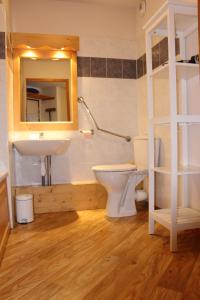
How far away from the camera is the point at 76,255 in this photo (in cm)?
182

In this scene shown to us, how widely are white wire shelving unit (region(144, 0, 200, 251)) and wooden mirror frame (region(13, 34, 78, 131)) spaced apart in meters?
1.18

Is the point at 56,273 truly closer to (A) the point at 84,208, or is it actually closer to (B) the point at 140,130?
(A) the point at 84,208

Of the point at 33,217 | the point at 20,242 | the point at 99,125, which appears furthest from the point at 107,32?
the point at 20,242

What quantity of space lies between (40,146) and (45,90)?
803 mm

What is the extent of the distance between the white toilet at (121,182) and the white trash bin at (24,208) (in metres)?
0.70

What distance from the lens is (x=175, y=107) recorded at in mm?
A: 1820

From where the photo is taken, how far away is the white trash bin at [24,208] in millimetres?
2539

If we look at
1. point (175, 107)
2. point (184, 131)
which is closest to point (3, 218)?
point (175, 107)

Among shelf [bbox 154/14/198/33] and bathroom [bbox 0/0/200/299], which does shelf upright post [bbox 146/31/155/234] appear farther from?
bathroom [bbox 0/0/200/299]

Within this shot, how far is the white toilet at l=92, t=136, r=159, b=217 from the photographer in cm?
254

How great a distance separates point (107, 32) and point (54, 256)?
8.64 feet

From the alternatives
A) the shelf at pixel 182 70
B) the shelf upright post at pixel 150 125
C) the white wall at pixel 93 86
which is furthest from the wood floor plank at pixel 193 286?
the white wall at pixel 93 86

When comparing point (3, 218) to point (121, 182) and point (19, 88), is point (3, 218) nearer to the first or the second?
point (121, 182)

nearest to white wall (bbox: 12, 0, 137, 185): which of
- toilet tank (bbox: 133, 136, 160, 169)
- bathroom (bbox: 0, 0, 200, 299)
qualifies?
bathroom (bbox: 0, 0, 200, 299)
